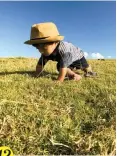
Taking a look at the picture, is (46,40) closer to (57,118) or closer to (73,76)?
(73,76)

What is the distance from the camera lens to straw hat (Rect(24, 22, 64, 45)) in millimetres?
5203

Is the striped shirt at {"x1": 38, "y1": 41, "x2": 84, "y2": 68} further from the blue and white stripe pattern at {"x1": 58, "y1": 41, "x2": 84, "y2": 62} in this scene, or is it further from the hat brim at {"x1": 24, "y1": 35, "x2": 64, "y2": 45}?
the hat brim at {"x1": 24, "y1": 35, "x2": 64, "y2": 45}

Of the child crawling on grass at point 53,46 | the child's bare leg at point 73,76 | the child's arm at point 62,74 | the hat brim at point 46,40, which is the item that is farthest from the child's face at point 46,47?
the child's bare leg at point 73,76

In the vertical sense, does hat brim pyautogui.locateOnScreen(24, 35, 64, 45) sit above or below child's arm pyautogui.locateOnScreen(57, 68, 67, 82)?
above

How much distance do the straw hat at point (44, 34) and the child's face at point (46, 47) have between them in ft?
0.41

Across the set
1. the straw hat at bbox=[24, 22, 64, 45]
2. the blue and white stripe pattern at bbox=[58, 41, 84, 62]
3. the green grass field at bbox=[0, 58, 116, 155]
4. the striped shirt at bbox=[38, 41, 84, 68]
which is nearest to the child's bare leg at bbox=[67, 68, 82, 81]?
the striped shirt at bbox=[38, 41, 84, 68]

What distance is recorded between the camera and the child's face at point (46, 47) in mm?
5301

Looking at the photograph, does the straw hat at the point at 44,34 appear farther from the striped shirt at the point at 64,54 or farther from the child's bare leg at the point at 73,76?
the child's bare leg at the point at 73,76

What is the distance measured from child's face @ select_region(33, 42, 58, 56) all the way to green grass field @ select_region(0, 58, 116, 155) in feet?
2.64

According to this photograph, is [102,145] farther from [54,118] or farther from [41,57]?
[41,57]

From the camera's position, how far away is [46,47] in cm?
536

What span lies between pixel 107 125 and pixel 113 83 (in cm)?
188

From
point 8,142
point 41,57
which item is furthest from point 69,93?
point 41,57

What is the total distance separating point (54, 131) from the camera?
308 cm
